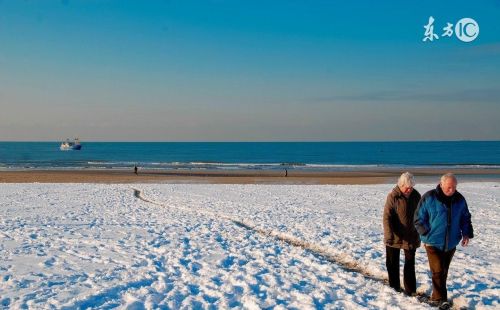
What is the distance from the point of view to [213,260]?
9758 millimetres

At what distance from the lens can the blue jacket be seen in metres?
6.55

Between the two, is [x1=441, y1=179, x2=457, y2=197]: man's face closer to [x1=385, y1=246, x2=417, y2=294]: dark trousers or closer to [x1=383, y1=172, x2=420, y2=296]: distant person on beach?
[x1=383, y1=172, x2=420, y2=296]: distant person on beach

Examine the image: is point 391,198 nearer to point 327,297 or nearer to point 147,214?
point 327,297

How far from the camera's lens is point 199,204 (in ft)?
67.0

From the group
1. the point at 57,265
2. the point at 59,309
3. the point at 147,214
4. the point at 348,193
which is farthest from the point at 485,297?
the point at 348,193

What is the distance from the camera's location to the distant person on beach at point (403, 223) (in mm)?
7070

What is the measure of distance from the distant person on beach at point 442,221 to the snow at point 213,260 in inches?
39.0

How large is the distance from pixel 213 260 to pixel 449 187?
17.3 feet

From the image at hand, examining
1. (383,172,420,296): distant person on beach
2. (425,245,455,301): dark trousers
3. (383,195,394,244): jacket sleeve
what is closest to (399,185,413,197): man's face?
(383,172,420,296): distant person on beach

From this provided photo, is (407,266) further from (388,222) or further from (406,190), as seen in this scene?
(406,190)

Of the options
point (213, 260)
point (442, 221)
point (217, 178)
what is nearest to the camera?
point (442, 221)

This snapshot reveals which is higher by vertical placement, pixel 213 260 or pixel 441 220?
pixel 441 220

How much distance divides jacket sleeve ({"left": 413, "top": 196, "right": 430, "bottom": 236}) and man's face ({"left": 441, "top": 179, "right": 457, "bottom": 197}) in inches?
12.0

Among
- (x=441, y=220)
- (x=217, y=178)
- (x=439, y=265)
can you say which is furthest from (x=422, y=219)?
(x=217, y=178)
